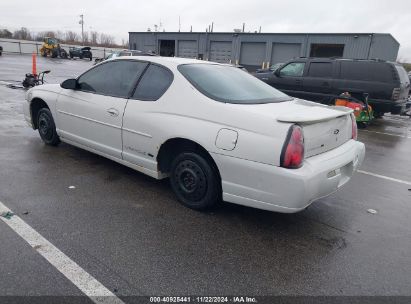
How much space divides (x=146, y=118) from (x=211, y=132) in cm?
89

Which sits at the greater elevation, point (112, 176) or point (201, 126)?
point (201, 126)

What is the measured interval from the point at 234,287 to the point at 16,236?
1863 mm

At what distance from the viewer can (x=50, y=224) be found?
3219 mm

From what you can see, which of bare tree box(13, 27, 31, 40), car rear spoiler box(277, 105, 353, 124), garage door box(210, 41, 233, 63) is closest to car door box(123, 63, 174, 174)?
car rear spoiler box(277, 105, 353, 124)

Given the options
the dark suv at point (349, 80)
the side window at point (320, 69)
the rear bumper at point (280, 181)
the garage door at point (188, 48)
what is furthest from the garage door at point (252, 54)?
the rear bumper at point (280, 181)

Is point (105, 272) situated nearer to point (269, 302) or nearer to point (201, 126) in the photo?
point (269, 302)

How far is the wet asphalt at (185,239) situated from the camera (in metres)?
2.57

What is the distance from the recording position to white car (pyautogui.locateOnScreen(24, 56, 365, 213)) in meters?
3.06

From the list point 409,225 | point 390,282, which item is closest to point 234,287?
point 390,282

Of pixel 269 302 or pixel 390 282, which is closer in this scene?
pixel 269 302

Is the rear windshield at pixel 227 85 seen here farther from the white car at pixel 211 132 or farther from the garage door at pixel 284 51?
the garage door at pixel 284 51

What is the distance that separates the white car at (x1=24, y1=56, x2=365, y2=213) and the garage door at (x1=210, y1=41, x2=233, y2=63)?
2902 cm

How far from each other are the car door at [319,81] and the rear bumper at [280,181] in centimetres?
763

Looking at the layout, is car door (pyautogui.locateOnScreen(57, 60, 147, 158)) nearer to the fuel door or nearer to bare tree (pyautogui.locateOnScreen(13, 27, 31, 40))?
the fuel door
